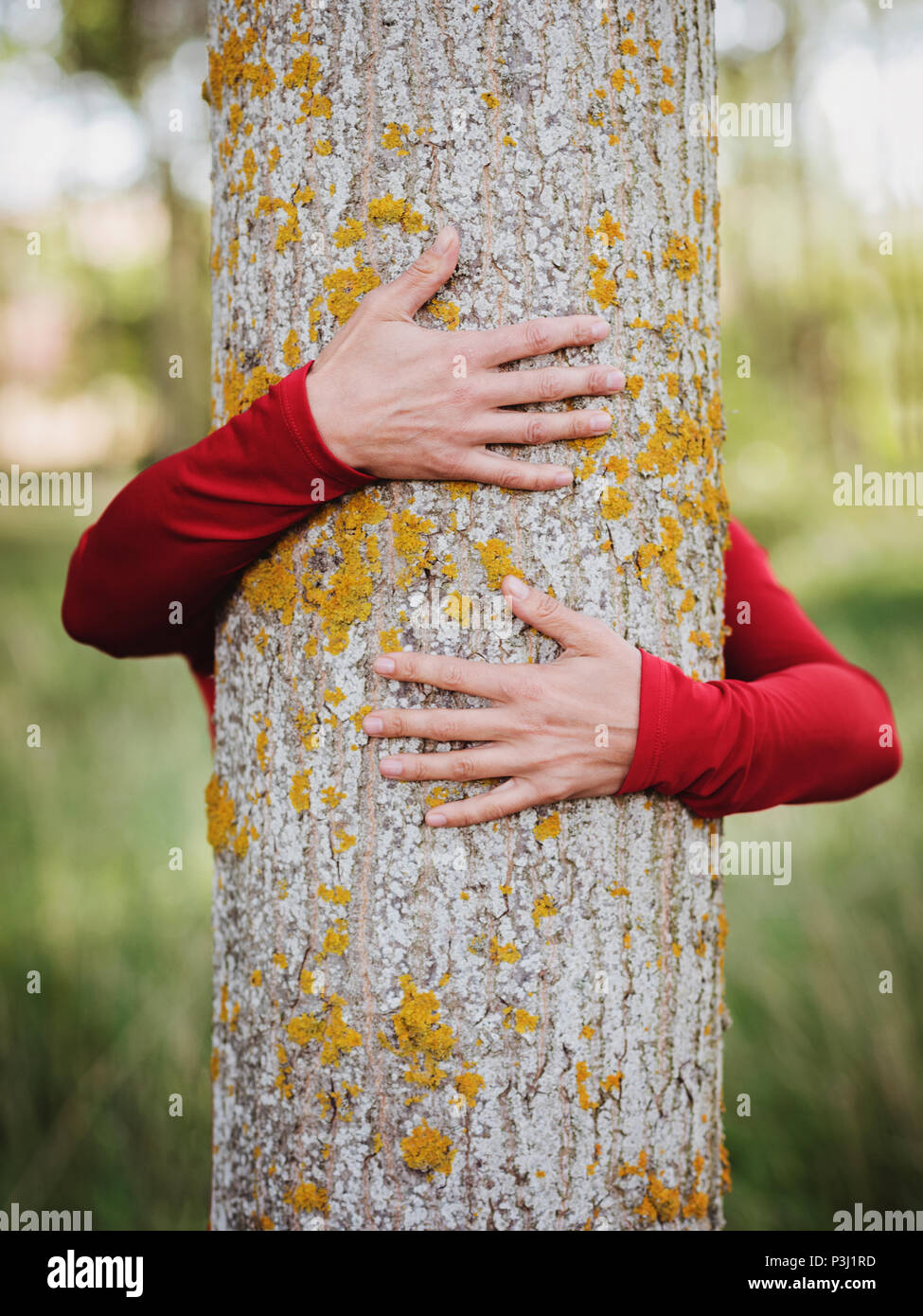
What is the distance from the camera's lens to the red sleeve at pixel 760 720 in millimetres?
1312

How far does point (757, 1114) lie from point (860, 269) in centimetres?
534

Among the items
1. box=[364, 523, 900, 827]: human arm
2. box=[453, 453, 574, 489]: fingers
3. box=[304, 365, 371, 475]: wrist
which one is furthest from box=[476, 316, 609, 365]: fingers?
box=[364, 523, 900, 827]: human arm

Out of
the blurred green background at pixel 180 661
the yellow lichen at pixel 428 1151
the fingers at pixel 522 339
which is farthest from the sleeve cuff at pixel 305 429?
the blurred green background at pixel 180 661

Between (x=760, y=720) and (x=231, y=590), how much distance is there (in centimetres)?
91

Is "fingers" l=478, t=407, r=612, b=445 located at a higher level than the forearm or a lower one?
higher

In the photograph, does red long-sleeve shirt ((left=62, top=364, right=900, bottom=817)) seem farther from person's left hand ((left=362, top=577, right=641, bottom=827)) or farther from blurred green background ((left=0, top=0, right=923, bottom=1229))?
blurred green background ((left=0, top=0, right=923, bottom=1229))

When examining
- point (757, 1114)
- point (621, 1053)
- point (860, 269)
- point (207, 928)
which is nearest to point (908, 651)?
point (860, 269)

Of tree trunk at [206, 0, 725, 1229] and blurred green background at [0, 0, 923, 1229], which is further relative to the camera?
blurred green background at [0, 0, 923, 1229]

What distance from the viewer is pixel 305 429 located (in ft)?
4.09

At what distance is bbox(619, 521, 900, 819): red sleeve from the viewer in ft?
4.31

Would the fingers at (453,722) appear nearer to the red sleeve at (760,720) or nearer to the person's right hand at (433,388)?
the red sleeve at (760,720)

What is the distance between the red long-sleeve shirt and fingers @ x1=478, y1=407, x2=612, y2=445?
0.20 m
